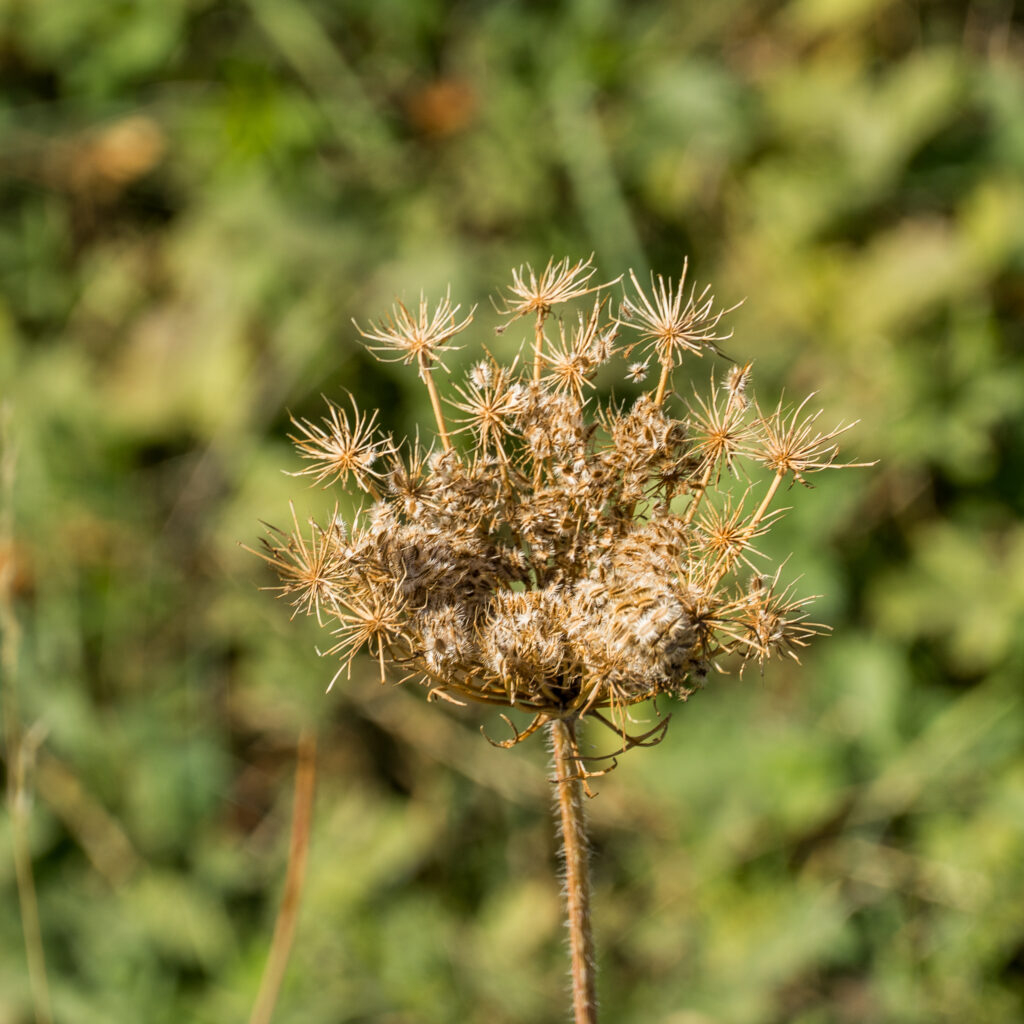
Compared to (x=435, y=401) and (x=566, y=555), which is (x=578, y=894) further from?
(x=435, y=401)

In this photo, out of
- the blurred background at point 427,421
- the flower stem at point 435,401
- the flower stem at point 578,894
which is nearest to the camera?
the flower stem at point 578,894

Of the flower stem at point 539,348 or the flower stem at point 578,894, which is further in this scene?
the flower stem at point 539,348

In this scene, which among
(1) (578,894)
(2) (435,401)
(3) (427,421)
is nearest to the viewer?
(1) (578,894)

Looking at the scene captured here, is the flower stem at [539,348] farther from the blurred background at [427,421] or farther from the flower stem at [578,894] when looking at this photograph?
the blurred background at [427,421]

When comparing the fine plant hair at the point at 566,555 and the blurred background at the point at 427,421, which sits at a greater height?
the blurred background at the point at 427,421

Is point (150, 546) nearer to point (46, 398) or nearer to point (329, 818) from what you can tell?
point (46, 398)

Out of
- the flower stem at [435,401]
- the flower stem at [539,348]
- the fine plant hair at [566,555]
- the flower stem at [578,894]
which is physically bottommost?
the flower stem at [578,894]

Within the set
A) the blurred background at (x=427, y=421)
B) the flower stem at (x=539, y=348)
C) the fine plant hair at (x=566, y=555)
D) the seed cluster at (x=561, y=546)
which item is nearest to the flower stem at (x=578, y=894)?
the fine plant hair at (x=566, y=555)

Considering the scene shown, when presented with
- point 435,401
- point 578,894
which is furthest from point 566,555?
point 578,894

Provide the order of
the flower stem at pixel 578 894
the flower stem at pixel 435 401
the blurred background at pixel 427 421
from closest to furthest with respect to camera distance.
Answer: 1. the flower stem at pixel 578 894
2. the flower stem at pixel 435 401
3. the blurred background at pixel 427 421
